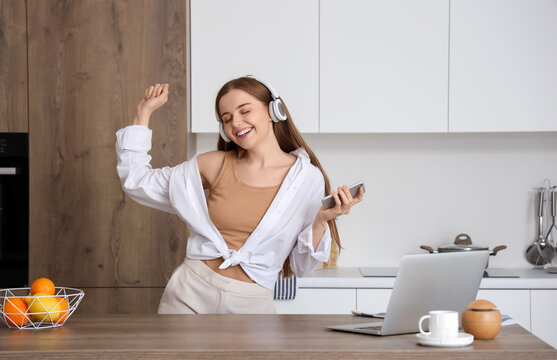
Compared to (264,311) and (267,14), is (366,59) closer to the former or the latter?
(267,14)

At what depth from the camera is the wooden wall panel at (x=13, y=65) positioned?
325cm

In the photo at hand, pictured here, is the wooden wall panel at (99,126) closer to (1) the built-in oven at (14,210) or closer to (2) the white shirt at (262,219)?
(1) the built-in oven at (14,210)

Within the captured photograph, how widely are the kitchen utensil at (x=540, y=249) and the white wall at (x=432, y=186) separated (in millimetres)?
48

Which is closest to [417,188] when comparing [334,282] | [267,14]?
[334,282]

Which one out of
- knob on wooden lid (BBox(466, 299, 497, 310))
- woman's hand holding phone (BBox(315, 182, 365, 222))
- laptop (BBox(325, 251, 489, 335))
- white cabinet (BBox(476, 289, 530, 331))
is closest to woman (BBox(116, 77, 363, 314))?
woman's hand holding phone (BBox(315, 182, 365, 222))

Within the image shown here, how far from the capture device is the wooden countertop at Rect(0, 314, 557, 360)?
4.95 feet

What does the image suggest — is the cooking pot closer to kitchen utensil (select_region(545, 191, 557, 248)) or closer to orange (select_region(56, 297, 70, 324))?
kitchen utensil (select_region(545, 191, 557, 248))

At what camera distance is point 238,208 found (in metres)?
2.30

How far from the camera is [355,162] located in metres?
3.86

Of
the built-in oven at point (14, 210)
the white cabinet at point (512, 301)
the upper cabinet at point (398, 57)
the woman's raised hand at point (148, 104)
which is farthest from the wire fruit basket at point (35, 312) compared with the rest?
the white cabinet at point (512, 301)

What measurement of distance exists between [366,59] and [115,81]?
1191 millimetres

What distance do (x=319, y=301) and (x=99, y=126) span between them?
128cm

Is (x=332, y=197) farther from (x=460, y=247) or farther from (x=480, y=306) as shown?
(x=460, y=247)

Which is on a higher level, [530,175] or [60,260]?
[530,175]
